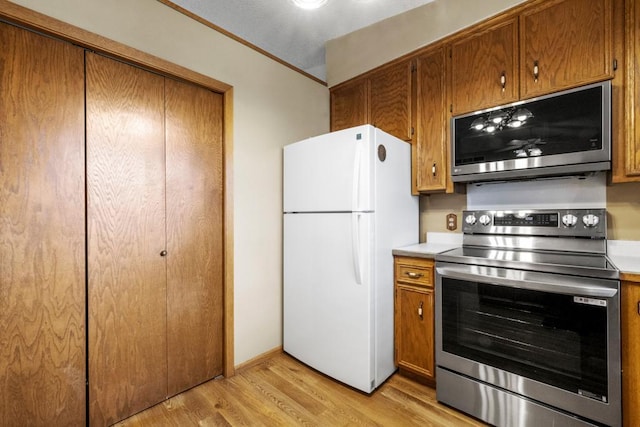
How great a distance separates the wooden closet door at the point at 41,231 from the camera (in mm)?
1323

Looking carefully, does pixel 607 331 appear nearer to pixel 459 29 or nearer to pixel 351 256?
pixel 351 256

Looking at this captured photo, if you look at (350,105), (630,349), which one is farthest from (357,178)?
(630,349)

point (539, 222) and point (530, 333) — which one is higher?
point (539, 222)

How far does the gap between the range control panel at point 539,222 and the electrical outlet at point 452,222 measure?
0.12 m

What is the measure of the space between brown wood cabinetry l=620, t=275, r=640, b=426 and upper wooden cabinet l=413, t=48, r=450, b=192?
1127 millimetres

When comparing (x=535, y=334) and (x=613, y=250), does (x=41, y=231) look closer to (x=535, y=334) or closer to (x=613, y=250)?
(x=535, y=334)

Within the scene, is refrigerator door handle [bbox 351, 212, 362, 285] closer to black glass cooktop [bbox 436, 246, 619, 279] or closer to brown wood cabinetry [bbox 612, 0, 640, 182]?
black glass cooktop [bbox 436, 246, 619, 279]

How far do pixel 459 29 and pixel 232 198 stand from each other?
2.04 meters

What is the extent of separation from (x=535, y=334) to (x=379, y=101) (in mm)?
2025

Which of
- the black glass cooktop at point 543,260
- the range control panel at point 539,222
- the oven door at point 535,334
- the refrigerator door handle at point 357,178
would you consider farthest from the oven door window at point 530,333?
the refrigerator door handle at point 357,178

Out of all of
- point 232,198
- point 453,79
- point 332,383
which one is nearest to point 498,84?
point 453,79

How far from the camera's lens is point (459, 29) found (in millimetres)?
2055

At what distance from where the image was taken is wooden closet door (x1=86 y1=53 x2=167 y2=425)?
1.56 meters

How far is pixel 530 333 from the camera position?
1475 mm
